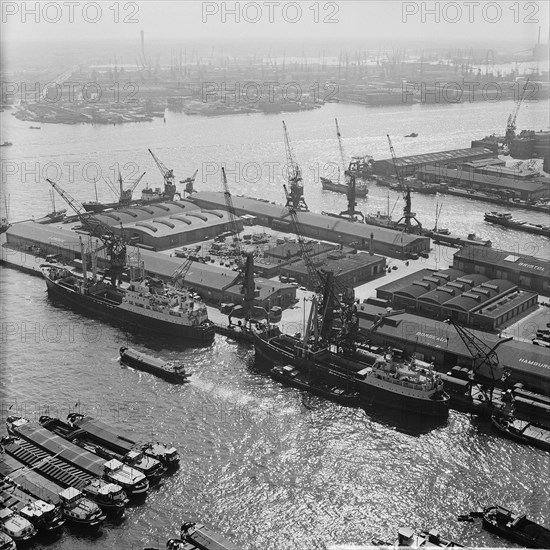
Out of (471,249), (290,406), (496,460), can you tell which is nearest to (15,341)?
(290,406)

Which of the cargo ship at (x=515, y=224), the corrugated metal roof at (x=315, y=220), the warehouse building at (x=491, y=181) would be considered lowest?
the cargo ship at (x=515, y=224)

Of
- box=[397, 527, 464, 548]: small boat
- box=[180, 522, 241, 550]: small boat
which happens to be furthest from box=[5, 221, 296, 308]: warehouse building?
box=[397, 527, 464, 548]: small boat

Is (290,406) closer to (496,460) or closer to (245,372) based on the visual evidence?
(245,372)

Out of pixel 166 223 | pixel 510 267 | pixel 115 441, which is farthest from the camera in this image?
pixel 166 223

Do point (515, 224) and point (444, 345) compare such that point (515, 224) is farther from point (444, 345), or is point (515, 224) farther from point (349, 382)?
point (349, 382)

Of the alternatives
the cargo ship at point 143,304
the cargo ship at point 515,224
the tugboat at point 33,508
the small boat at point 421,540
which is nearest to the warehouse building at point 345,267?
the cargo ship at point 143,304

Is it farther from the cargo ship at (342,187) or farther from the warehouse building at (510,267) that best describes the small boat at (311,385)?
the cargo ship at (342,187)

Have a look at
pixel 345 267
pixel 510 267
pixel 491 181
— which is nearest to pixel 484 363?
pixel 510 267
